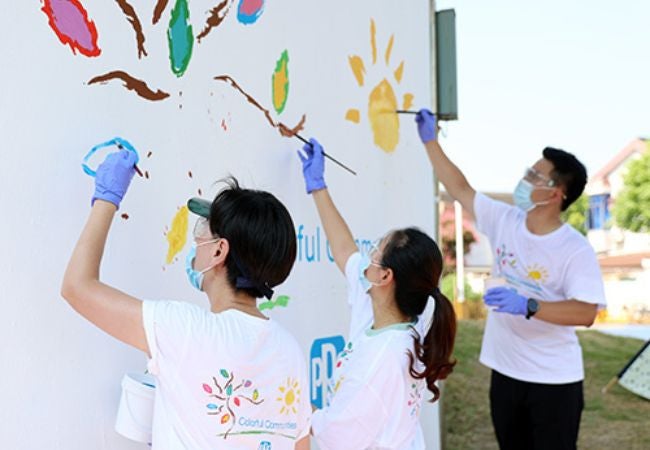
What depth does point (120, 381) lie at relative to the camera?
1668 millimetres

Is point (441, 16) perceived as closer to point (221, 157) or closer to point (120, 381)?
point (221, 157)

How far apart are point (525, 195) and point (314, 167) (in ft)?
3.34

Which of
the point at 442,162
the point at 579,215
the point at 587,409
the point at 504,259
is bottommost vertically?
the point at 579,215

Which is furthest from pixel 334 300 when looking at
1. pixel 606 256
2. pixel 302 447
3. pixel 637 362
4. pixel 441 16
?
pixel 606 256

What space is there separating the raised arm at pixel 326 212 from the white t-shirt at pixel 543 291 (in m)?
0.89

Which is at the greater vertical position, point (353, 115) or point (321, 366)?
point (353, 115)

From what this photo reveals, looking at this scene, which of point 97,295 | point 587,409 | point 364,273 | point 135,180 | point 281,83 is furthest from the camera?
point 587,409

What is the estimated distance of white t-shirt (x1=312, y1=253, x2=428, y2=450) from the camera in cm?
182

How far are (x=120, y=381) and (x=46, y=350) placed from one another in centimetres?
24

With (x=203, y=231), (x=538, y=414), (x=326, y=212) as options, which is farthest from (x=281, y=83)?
(x=538, y=414)

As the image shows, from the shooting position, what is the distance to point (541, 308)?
2.69m

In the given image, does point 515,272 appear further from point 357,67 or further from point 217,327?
point 217,327

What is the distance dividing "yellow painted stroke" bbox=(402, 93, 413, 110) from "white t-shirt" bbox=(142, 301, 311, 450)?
7.16ft

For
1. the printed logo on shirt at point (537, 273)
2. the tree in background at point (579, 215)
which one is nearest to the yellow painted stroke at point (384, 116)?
the printed logo on shirt at point (537, 273)
